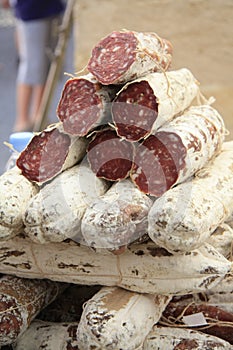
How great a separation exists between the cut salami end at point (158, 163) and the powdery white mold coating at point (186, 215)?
5 centimetres

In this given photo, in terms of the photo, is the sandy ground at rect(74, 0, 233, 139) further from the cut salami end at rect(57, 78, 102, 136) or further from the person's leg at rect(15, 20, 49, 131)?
the cut salami end at rect(57, 78, 102, 136)

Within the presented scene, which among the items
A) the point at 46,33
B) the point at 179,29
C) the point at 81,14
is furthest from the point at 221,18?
the point at 46,33

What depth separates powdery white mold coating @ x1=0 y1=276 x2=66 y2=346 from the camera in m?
1.96

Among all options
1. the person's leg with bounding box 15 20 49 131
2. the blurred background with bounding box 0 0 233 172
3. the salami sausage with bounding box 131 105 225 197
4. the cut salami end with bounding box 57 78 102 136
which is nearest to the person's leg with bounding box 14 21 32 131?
the person's leg with bounding box 15 20 49 131

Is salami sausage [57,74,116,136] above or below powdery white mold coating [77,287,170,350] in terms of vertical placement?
above

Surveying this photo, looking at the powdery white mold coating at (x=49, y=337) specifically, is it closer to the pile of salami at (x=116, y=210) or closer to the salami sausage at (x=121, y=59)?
the pile of salami at (x=116, y=210)

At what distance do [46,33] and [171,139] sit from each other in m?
3.88

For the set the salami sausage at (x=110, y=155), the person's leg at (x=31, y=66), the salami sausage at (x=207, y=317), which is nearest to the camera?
the salami sausage at (x=110, y=155)

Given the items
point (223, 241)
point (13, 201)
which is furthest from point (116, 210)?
point (223, 241)

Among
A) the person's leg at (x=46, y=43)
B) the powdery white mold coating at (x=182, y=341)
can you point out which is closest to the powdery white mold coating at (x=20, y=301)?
the powdery white mold coating at (x=182, y=341)

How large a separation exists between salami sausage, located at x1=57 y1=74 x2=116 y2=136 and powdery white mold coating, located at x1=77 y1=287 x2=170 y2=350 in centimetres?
45

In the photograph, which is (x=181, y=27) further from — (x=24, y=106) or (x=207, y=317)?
(x=207, y=317)

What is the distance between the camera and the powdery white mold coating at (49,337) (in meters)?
1.99

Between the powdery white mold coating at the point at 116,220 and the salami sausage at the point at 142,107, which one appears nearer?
the powdery white mold coating at the point at 116,220
